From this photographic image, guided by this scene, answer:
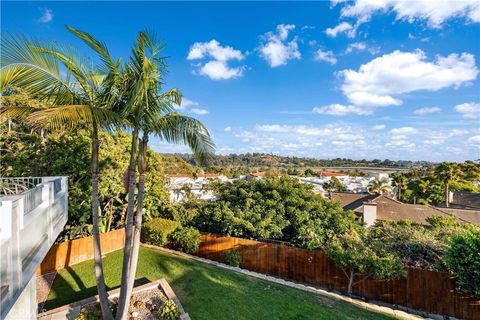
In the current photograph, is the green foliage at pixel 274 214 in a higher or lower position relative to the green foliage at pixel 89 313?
higher

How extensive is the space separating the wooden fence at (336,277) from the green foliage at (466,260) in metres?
0.72

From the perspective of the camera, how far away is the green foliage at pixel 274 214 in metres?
13.2

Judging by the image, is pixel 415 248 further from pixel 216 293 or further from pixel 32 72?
pixel 32 72

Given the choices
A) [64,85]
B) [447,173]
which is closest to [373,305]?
[64,85]

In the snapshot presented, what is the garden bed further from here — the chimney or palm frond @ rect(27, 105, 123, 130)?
the chimney

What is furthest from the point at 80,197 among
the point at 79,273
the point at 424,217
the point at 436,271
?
the point at 424,217

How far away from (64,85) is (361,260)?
10.4 meters

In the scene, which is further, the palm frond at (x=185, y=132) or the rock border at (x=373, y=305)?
the rock border at (x=373, y=305)

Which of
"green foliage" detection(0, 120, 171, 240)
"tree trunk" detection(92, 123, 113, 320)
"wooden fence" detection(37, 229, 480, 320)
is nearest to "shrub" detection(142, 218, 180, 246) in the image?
"wooden fence" detection(37, 229, 480, 320)

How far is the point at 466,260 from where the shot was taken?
8.41 m

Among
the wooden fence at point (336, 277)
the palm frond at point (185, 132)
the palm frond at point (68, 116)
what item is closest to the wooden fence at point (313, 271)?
the wooden fence at point (336, 277)

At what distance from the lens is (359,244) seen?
33.3 ft

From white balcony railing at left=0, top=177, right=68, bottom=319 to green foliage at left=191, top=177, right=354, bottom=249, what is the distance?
818cm

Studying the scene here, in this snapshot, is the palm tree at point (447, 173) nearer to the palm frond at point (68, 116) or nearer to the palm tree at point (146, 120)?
the palm tree at point (146, 120)
